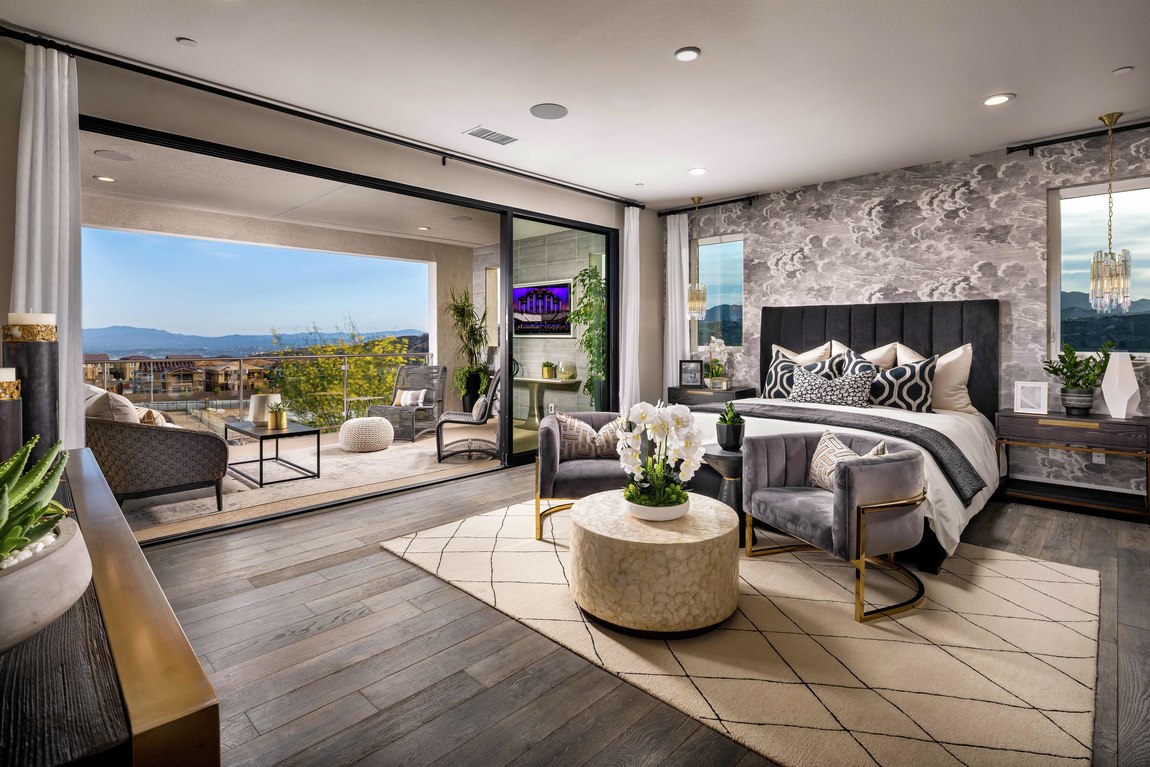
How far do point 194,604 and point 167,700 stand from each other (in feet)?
8.34

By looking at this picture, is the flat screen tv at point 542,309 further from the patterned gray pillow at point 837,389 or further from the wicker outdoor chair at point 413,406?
the patterned gray pillow at point 837,389

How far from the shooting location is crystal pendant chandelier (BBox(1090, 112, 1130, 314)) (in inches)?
160

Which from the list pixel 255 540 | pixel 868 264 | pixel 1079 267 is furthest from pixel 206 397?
pixel 1079 267

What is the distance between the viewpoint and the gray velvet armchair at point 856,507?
255 centimetres

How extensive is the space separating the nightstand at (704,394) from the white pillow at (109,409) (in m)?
4.44

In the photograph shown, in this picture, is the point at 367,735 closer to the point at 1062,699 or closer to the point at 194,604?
the point at 194,604

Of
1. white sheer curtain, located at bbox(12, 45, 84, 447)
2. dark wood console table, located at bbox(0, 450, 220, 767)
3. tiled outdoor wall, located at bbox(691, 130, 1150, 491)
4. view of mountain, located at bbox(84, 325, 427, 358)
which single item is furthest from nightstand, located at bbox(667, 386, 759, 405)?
dark wood console table, located at bbox(0, 450, 220, 767)

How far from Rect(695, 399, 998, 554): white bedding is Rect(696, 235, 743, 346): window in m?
1.76

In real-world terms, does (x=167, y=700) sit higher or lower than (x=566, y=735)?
higher

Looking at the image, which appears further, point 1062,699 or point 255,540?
point 255,540

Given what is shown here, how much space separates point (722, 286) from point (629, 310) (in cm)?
105

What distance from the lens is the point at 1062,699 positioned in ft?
6.65

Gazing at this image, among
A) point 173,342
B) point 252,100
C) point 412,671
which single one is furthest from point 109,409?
point 173,342

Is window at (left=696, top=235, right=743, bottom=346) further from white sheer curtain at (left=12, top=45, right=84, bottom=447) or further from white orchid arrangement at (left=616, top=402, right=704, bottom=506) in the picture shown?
white sheer curtain at (left=12, top=45, right=84, bottom=447)
